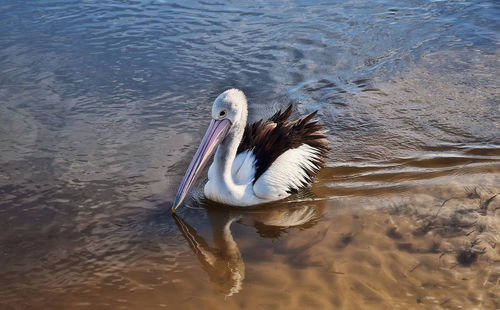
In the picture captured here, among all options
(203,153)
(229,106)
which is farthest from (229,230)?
(229,106)

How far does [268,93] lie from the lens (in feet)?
20.3

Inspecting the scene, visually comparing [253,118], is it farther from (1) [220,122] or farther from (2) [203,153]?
(2) [203,153]

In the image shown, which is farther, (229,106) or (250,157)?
(250,157)

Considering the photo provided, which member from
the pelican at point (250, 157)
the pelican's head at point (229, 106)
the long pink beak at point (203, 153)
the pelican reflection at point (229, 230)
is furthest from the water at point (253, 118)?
the pelican's head at point (229, 106)

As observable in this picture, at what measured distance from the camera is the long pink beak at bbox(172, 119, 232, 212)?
394 centimetres

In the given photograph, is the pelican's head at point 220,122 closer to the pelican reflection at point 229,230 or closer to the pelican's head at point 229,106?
the pelican's head at point 229,106

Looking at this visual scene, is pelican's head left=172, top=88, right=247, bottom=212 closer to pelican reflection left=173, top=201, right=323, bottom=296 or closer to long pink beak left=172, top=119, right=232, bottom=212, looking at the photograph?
long pink beak left=172, top=119, right=232, bottom=212

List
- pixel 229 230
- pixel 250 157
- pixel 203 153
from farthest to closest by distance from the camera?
1. pixel 250 157
2. pixel 203 153
3. pixel 229 230

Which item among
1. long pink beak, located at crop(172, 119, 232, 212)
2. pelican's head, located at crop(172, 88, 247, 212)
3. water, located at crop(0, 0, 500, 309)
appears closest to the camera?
water, located at crop(0, 0, 500, 309)

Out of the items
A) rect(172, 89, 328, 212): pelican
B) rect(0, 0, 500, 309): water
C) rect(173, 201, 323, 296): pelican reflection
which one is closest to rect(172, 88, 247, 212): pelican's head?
rect(172, 89, 328, 212): pelican

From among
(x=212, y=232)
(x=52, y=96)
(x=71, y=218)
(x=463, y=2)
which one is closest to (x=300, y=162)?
(x=212, y=232)

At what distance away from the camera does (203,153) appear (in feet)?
13.4

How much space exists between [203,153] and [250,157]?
1.47 ft

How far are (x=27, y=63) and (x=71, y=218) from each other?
11.2 feet
